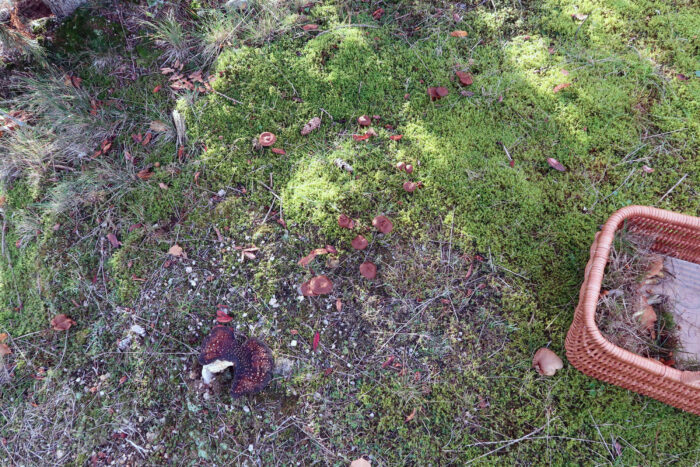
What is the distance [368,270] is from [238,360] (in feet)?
3.60

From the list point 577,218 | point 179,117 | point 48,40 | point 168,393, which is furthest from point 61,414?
point 577,218

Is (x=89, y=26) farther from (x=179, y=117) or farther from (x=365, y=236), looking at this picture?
(x=365, y=236)

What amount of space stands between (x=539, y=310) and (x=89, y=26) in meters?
4.66

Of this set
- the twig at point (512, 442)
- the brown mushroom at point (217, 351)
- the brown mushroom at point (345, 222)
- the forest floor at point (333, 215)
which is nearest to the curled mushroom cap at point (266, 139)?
the forest floor at point (333, 215)

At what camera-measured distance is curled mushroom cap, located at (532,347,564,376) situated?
2717 millimetres

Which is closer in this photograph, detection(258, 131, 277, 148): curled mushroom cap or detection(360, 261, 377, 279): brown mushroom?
detection(360, 261, 377, 279): brown mushroom

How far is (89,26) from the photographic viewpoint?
149 inches

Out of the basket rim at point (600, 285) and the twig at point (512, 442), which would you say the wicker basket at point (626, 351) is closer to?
the basket rim at point (600, 285)

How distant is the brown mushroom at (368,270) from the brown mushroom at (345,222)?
33 centimetres

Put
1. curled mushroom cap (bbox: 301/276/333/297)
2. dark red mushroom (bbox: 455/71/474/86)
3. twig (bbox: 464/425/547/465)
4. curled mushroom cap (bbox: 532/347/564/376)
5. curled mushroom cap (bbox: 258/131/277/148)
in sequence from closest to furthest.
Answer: twig (bbox: 464/425/547/465), curled mushroom cap (bbox: 532/347/564/376), curled mushroom cap (bbox: 301/276/333/297), curled mushroom cap (bbox: 258/131/277/148), dark red mushroom (bbox: 455/71/474/86)

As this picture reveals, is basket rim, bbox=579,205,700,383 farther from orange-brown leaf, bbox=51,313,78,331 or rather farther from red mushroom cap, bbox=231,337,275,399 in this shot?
orange-brown leaf, bbox=51,313,78,331

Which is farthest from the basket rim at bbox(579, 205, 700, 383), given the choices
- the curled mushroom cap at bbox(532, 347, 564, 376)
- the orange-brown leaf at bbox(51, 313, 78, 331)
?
the orange-brown leaf at bbox(51, 313, 78, 331)

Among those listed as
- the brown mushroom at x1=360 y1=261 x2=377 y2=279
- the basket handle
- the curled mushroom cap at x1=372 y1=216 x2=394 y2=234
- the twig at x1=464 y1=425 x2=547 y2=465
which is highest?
the curled mushroom cap at x1=372 y1=216 x2=394 y2=234

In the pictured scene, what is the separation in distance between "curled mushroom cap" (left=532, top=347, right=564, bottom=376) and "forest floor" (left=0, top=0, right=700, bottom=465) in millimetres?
64
